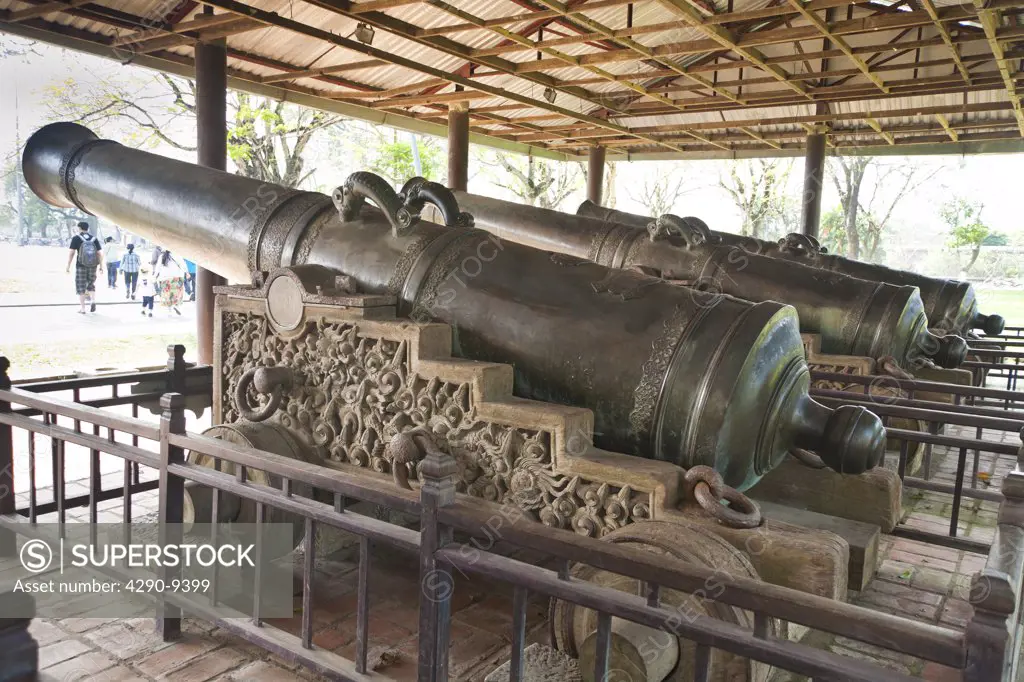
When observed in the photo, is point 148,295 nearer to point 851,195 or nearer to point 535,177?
point 535,177

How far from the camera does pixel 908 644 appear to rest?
1252 mm

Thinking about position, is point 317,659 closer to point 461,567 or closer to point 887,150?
point 461,567

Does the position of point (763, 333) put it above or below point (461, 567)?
above

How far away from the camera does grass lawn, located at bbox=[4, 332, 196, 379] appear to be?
893 cm

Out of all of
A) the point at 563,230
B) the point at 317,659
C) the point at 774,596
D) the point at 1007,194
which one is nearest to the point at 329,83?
the point at 563,230

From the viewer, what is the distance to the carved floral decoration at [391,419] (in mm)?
2623

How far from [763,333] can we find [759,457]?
0.46 metres

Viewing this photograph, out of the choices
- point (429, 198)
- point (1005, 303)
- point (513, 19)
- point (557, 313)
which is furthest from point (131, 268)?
point (1005, 303)

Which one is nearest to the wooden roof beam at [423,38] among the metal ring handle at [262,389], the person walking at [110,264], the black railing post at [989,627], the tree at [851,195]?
the metal ring handle at [262,389]

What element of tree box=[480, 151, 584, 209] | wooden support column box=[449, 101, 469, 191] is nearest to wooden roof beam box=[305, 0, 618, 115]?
wooden support column box=[449, 101, 469, 191]

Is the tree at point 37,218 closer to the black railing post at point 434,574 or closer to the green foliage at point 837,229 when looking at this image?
the black railing post at point 434,574

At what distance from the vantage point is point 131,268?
13.4 metres

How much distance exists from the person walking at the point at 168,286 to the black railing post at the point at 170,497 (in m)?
12.0

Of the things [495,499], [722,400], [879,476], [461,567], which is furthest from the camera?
[879,476]
